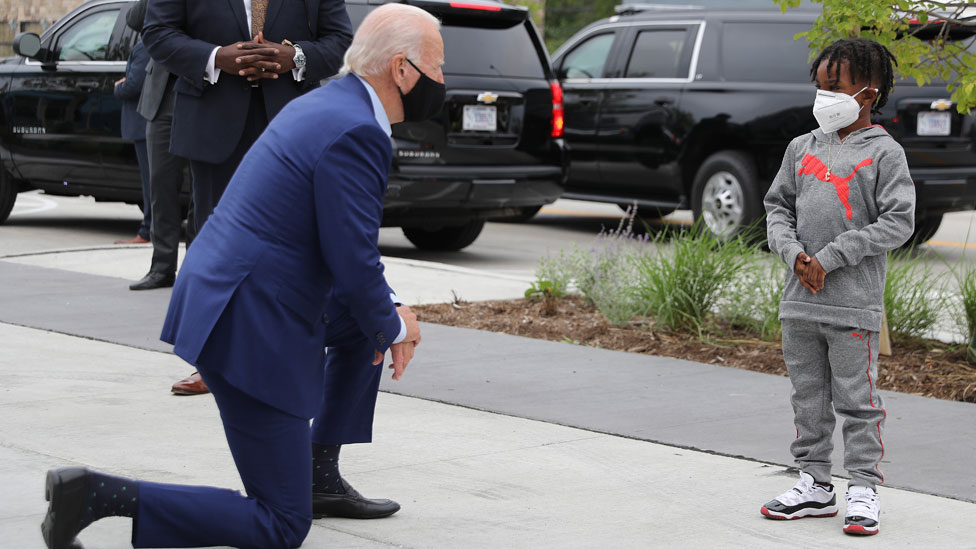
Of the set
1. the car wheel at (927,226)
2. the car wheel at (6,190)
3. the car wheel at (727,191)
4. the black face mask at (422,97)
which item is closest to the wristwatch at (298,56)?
the black face mask at (422,97)

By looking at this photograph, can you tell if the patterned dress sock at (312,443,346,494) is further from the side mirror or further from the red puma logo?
the side mirror

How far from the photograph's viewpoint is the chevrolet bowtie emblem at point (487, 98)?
10.3 metres

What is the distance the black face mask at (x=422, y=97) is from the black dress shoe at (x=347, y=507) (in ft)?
3.57

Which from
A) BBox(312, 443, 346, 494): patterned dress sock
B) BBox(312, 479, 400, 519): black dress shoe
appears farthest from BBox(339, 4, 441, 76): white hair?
BBox(312, 479, 400, 519): black dress shoe

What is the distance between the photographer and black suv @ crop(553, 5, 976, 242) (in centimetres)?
1109

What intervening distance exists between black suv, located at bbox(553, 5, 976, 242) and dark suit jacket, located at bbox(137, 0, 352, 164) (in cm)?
546

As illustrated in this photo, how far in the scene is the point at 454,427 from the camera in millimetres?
5246

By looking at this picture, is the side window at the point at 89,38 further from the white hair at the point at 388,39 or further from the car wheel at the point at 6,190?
the white hair at the point at 388,39

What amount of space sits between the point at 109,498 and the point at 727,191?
897 centimetres

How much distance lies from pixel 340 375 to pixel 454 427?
1.38 meters

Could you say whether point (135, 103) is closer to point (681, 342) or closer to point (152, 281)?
point (152, 281)

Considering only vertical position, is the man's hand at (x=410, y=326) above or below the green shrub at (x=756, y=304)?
above

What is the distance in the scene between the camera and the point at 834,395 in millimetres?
4203

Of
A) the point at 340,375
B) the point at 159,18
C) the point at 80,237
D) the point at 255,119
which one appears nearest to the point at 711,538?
the point at 340,375
